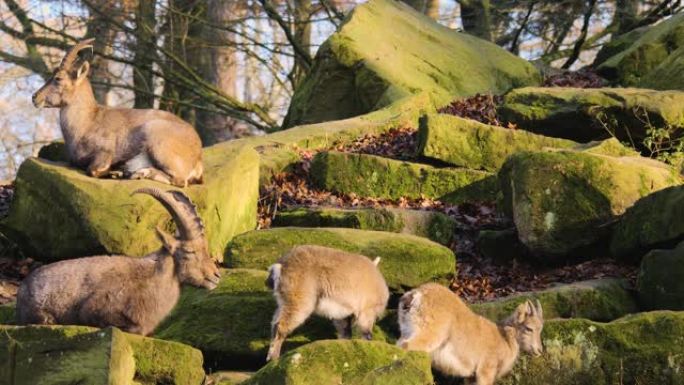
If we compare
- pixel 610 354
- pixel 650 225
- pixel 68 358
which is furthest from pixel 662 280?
pixel 68 358

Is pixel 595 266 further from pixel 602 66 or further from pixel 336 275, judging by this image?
pixel 602 66

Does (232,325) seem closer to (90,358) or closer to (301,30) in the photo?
(90,358)

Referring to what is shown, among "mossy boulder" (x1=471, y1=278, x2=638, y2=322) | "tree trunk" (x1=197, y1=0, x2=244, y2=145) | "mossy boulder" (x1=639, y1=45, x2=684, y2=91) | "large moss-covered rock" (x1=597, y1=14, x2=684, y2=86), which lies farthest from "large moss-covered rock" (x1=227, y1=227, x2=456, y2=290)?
"tree trunk" (x1=197, y1=0, x2=244, y2=145)

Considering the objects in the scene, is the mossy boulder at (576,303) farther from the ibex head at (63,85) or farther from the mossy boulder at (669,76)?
the mossy boulder at (669,76)

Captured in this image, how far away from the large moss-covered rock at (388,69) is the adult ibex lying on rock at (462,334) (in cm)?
904

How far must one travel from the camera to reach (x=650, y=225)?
38.2 feet

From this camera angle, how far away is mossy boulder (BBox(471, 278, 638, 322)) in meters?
10.4

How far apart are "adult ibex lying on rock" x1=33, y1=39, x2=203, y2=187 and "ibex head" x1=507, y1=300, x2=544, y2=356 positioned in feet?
13.7

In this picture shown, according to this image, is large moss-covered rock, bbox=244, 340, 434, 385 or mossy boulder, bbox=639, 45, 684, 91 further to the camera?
mossy boulder, bbox=639, 45, 684, 91

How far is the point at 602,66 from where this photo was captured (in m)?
20.6

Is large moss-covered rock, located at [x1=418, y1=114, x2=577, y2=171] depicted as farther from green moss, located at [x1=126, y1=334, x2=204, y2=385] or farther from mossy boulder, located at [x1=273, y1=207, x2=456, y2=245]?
green moss, located at [x1=126, y1=334, x2=204, y2=385]

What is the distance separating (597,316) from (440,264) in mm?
1592

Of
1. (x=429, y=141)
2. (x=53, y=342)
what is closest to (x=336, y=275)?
(x=53, y=342)

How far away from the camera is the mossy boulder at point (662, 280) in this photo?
34.7ft
